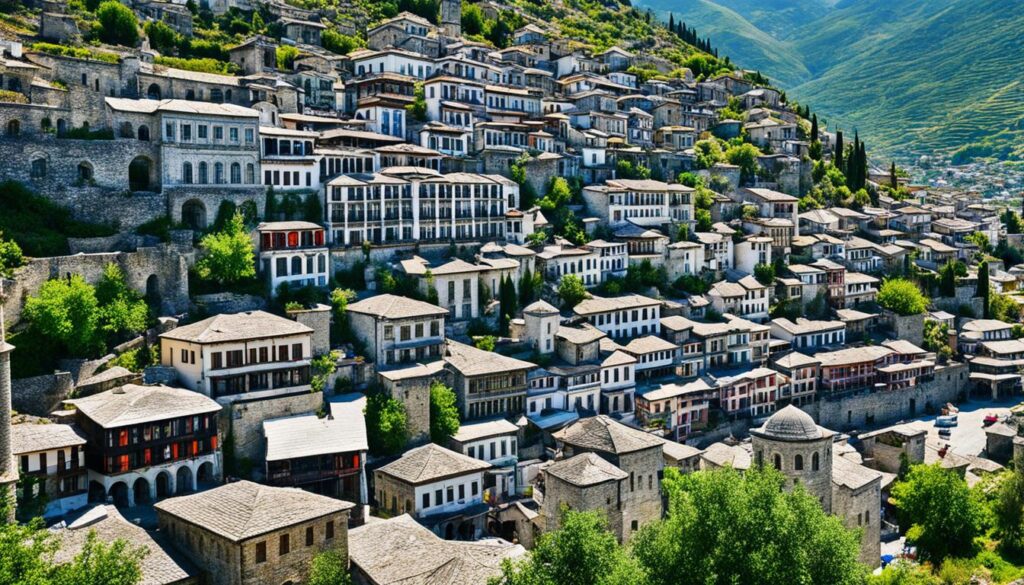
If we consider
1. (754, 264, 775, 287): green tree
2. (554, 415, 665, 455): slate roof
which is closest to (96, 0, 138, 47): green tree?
(554, 415, 665, 455): slate roof

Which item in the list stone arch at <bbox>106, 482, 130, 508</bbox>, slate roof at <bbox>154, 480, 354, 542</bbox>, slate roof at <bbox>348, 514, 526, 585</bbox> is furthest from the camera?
stone arch at <bbox>106, 482, 130, 508</bbox>

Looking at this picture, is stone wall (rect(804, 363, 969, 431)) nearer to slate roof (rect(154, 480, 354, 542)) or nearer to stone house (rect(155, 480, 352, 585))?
stone house (rect(155, 480, 352, 585))

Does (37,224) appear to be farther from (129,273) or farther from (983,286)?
(983,286)

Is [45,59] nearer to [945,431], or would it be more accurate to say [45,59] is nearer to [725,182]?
[725,182]

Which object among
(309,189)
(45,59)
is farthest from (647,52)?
(45,59)

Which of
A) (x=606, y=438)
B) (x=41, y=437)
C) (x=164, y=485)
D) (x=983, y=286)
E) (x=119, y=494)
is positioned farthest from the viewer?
(x=983, y=286)

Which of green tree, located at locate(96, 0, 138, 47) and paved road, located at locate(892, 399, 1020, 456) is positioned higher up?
green tree, located at locate(96, 0, 138, 47)

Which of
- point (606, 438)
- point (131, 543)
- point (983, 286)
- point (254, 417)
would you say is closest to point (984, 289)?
point (983, 286)
